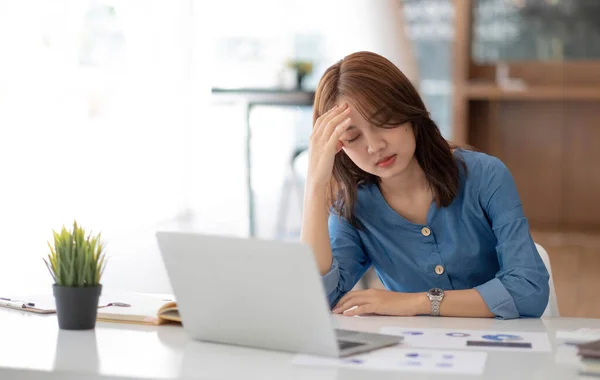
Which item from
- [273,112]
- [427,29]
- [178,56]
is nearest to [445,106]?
[427,29]

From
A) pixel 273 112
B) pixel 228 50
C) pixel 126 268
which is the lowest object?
pixel 126 268

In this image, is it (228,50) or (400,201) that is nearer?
(400,201)

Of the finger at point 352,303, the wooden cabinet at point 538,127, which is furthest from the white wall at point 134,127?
the finger at point 352,303

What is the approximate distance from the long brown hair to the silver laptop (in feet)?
1.78

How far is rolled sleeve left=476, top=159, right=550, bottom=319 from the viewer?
1.69m

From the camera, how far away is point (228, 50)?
23.0 feet

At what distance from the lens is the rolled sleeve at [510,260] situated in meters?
1.69

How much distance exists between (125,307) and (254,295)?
40 cm

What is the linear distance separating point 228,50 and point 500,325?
5676 millimetres

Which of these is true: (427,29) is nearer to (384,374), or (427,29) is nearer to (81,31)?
(81,31)

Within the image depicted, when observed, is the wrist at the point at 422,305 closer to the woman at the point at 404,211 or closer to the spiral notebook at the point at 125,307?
the woman at the point at 404,211

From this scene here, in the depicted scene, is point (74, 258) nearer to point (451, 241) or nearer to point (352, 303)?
point (352, 303)

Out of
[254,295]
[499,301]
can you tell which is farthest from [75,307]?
[499,301]

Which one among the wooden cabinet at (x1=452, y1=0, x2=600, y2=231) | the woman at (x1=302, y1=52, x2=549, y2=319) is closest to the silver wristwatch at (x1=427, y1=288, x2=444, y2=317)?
the woman at (x1=302, y1=52, x2=549, y2=319)
